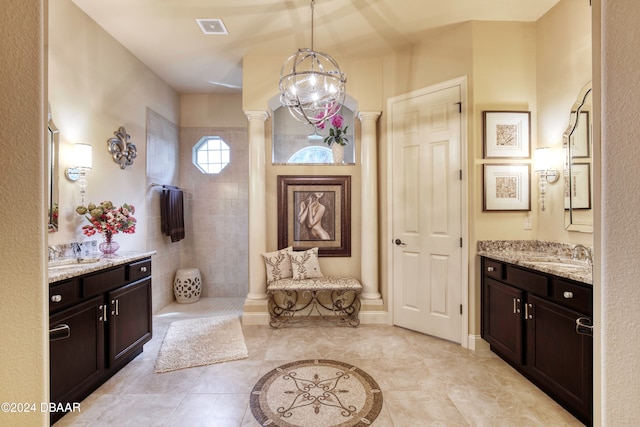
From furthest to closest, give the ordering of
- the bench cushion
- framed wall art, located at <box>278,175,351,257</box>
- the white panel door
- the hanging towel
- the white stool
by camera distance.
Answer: the white stool < the hanging towel < framed wall art, located at <box>278,175,351,257</box> < the bench cushion < the white panel door

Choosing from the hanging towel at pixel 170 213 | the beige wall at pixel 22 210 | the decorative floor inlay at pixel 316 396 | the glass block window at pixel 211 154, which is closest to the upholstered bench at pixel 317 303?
the decorative floor inlay at pixel 316 396

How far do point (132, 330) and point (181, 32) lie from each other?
2906mm

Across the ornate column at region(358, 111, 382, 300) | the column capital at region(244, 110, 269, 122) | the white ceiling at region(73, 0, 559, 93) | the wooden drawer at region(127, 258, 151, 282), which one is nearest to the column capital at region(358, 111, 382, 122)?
the ornate column at region(358, 111, 382, 300)

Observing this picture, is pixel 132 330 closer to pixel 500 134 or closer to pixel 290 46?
pixel 290 46

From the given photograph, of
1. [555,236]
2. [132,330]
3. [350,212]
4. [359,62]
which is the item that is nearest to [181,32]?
[359,62]

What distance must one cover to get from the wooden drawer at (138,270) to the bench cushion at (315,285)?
3.98ft

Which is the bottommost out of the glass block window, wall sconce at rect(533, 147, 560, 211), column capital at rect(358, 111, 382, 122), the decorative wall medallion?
wall sconce at rect(533, 147, 560, 211)

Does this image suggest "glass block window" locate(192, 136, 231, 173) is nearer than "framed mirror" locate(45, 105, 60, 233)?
No

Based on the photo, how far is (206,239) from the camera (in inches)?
190

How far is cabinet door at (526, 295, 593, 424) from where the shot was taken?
1792 millimetres

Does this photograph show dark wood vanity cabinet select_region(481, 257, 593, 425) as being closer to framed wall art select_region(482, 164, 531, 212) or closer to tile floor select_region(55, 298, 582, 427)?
tile floor select_region(55, 298, 582, 427)

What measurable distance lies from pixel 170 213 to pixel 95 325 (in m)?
2.19

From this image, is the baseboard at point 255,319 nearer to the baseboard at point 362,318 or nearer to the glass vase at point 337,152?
the baseboard at point 362,318

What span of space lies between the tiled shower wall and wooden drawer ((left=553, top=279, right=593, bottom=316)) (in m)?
3.94
